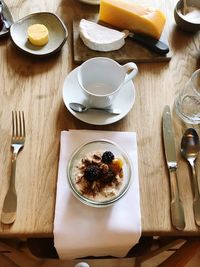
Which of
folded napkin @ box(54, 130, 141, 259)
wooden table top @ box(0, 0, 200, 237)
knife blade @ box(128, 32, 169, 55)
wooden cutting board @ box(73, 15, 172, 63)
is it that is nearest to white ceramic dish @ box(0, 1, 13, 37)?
wooden table top @ box(0, 0, 200, 237)

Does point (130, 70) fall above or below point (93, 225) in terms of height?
above

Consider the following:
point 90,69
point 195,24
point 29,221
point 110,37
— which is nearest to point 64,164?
point 29,221

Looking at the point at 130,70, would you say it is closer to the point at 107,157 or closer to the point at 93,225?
the point at 107,157

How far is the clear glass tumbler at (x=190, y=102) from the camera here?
0.88 metres

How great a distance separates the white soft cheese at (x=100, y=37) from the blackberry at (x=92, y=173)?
0.38m

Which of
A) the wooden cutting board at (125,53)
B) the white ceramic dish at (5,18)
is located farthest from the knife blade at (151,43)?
the white ceramic dish at (5,18)

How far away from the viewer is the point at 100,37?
97 cm

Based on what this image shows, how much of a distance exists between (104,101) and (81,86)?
0.21 ft

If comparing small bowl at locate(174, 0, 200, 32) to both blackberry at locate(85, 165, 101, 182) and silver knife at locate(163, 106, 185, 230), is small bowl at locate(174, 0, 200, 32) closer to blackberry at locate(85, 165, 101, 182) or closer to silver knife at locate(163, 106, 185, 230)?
silver knife at locate(163, 106, 185, 230)

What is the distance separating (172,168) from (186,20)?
0.45 meters

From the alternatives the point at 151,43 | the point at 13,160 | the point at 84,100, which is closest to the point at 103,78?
the point at 84,100

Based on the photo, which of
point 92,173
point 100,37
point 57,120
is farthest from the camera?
point 100,37

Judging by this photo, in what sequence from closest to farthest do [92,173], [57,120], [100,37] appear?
[92,173] < [57,120] < [100,37]

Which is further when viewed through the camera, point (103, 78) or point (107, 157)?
point (103, 78)
